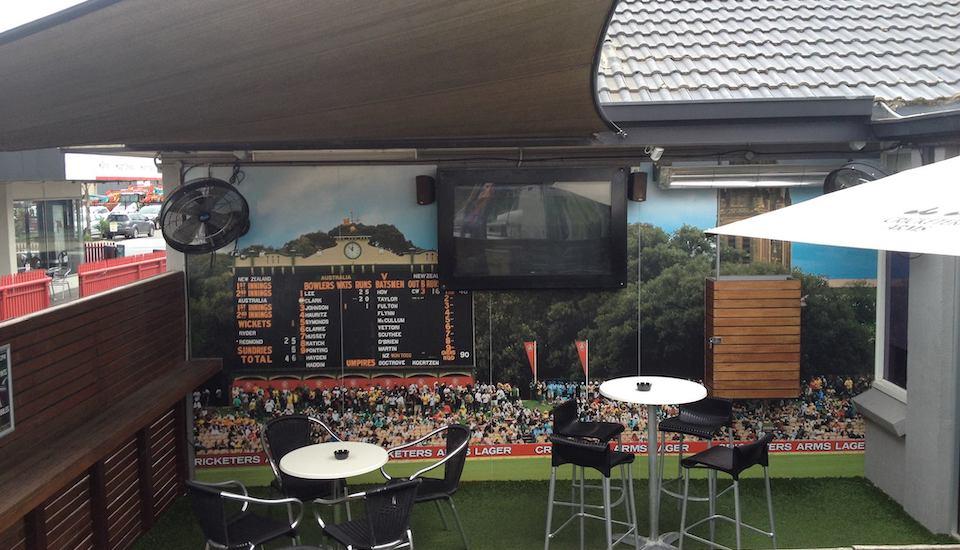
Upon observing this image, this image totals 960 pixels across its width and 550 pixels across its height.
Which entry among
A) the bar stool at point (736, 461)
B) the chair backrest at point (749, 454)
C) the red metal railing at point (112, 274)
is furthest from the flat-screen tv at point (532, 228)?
the red metal railing at point (112, 274)

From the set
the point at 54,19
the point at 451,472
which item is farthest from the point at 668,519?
the point at 54,19

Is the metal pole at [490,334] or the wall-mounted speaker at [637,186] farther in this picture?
the metal pole at [490,334]

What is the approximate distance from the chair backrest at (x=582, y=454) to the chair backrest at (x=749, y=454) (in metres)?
0.79

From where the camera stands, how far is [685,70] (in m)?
8.39

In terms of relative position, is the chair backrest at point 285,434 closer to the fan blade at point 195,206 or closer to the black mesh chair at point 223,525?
the black mesh chair at point 223,525

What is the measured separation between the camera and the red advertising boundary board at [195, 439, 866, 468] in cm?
821

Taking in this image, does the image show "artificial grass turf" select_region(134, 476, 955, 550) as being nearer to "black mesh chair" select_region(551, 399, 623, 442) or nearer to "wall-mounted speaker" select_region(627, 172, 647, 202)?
"black mesh chair" select_region(551, 399, 623, 442)

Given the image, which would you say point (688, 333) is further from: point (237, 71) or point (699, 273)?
point (237, 71)

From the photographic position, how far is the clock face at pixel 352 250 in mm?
8109

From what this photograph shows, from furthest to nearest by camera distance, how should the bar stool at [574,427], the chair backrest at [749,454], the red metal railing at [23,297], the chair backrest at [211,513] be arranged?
the red metal railing at [23,297]
the bar stool at [574,427]
the chair backrest at [749,454]
the chair backrest at [211,513]

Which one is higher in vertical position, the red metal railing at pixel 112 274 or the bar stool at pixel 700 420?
the red metal railing at pixel 112 274

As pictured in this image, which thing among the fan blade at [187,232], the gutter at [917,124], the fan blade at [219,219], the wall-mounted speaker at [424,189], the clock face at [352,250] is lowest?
the clock face at [352,250]

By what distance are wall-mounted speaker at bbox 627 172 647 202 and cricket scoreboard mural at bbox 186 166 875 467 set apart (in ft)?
0.31

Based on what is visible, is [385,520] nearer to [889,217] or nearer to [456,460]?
[456,460]
